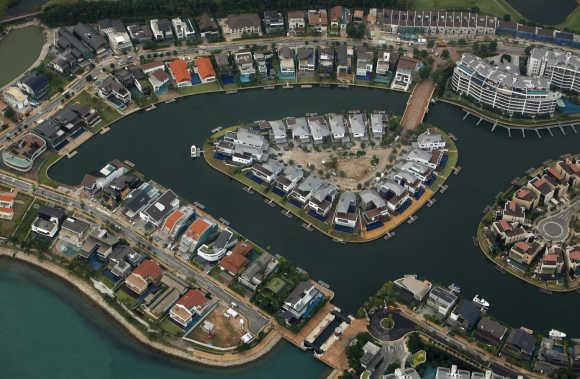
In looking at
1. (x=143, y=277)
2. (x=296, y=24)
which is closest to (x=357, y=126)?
(x=296, y=24)

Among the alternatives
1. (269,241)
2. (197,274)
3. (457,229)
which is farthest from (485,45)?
(197,274)

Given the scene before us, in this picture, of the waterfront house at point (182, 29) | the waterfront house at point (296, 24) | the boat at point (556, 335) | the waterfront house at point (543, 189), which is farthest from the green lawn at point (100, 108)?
the boat at point (556, 335)

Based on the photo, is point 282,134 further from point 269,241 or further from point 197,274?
point 197,274

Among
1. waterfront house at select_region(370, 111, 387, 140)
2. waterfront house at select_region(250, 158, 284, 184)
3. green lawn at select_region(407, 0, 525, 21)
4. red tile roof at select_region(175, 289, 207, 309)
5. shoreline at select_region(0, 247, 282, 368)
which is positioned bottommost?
shoreline at select_region(0, 247, 282, 368)

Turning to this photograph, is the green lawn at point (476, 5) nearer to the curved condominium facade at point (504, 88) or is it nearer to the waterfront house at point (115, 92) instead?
the curved condominium facade at point (504, 88)

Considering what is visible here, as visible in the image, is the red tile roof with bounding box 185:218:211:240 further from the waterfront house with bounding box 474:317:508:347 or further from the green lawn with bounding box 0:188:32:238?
the waterfront house with bounding box 474:317:508:347

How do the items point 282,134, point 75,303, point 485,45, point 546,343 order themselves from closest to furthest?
point 546,343, point 75,303, point 282,134, point 485,45

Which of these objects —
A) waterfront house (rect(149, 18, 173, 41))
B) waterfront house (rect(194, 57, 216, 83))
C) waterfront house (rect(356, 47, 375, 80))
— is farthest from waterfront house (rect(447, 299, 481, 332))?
waterfront house (rect(149, 18, 173, 41))
